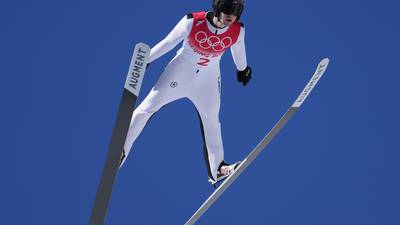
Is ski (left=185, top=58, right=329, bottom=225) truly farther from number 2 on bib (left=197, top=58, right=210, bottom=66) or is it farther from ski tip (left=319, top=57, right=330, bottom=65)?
number 2 on bib (left=197, top=58, right=210, bottom=66)

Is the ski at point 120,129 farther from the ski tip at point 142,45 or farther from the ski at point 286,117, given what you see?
the ski at point 286,117

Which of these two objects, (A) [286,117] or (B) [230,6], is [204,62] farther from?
(A) [286,117]

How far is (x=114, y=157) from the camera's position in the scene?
3.51 m

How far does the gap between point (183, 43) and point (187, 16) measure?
211 mm

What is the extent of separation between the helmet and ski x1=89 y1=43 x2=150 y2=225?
2.15 ft

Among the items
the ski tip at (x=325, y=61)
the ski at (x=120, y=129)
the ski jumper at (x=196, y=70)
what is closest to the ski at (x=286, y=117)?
the ski tip at (x=325, y=61)

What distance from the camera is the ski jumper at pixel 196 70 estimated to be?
12.8 feet

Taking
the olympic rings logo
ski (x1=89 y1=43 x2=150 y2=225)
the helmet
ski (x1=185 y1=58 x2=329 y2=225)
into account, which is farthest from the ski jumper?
Answer: ski (x1=89 y1=43 x2=150 y2=225)

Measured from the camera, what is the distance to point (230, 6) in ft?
12.2

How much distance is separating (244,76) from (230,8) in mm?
597

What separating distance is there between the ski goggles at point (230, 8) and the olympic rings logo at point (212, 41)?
22 cm

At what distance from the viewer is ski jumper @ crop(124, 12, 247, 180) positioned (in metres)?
3.89

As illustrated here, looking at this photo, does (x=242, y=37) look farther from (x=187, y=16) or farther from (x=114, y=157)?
(x=114, y=157)

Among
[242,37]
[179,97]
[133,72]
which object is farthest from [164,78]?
[133,72]
